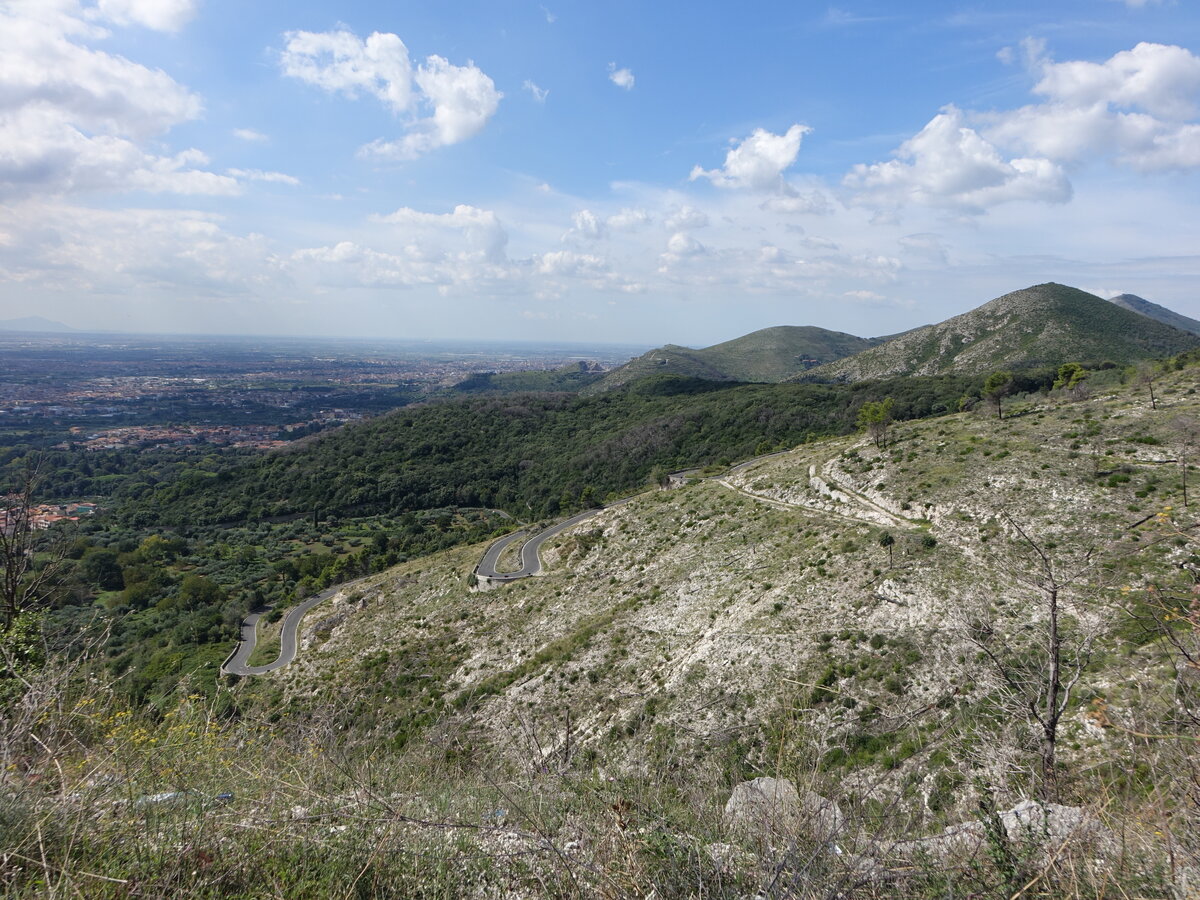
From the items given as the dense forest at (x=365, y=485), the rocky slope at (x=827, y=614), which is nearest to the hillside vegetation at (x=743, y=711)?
the rocky slope at (x=827, y=614)

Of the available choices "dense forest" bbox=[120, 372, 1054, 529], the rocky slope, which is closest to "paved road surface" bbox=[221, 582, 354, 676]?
the rocky slope

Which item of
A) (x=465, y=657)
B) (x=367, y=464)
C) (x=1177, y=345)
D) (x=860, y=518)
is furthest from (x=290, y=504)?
(x=1177, y=345)

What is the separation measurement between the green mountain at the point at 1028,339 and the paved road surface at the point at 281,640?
106321mm

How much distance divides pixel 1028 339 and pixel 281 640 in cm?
12244

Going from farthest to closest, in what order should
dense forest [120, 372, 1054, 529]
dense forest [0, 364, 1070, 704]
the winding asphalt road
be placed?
dense forest [120, 372, 1054, 529]
dense forest [0, 364, 1070, 704]
the winding asphalt road

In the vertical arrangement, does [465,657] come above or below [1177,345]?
below

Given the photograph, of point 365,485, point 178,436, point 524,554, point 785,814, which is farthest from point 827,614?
point 178,436

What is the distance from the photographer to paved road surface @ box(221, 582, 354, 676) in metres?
31.3

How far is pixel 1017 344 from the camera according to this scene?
96.5m

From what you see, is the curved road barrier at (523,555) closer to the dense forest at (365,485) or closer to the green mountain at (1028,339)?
the dense forest at (365,485)

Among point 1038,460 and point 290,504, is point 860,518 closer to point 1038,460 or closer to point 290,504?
point 1038,460

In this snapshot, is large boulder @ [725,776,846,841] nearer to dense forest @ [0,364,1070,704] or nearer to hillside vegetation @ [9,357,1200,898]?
hillside vegetation @ [9,357,1200,898]

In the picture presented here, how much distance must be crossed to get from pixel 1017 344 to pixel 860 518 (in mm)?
98187

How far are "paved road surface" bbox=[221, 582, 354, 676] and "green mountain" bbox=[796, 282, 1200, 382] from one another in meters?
106
